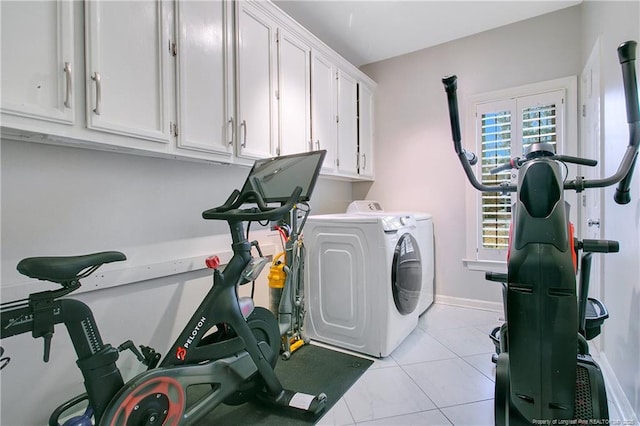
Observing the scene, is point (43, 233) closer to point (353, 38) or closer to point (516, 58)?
point (353, 38)

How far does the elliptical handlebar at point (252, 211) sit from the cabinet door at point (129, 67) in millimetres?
488

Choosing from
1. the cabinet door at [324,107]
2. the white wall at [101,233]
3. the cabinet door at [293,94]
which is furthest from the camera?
the cabinet door at [324,107]

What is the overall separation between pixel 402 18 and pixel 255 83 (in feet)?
5.03

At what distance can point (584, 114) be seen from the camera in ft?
8.04

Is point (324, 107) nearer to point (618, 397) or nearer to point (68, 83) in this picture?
point (68, 83)

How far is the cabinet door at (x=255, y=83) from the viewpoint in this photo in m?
1.88

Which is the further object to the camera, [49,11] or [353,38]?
[353,38]

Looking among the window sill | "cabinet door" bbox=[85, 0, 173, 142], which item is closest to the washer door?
the window sill

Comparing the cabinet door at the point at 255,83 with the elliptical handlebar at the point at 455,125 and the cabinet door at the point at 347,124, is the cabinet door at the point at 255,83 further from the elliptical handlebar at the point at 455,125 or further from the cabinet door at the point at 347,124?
the elliptical handlebar at the point at 455,125

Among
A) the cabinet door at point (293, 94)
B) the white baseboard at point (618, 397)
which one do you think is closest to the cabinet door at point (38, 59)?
the cabinet door at point (293, 94)

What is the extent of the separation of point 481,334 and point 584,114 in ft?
6.40

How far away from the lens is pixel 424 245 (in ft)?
8.82

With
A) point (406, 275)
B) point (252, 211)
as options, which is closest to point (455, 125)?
point (252, 211)

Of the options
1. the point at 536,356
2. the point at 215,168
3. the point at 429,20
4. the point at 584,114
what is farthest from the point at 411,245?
the point at 429,20
